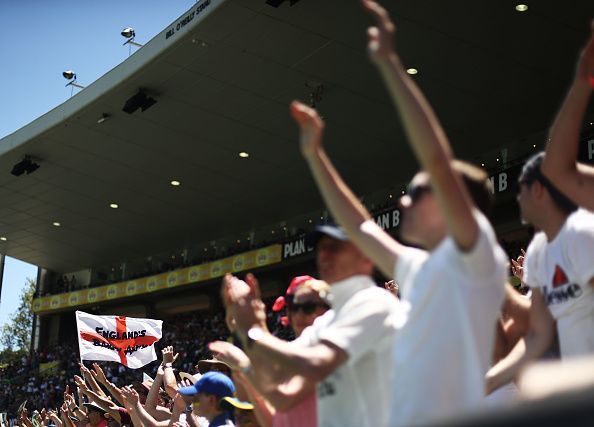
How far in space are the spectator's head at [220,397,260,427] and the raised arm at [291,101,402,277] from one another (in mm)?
1590

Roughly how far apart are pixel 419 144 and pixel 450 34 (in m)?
13.5

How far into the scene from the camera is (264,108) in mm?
18703

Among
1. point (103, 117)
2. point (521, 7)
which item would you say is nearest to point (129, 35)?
point (103, 117)

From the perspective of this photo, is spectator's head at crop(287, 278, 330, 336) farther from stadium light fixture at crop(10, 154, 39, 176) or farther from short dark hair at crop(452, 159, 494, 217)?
stadium light fixture at crop(10, 154, 39, 176)

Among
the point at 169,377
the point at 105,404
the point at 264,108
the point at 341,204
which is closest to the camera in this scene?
the point at 341,204

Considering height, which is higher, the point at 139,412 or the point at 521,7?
the point at 521,7

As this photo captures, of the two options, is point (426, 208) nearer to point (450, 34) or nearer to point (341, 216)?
point (341, 216)

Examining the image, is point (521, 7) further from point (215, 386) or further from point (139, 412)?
point (215, 386)

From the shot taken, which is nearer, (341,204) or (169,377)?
→ (341,204)

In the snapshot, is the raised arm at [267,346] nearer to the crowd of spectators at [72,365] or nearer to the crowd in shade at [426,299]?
the crowd in shade at [426,299]

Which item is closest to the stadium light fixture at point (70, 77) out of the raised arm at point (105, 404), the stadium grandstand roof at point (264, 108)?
the stadium grandstand roof at point (264, 108)

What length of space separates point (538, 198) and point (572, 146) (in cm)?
21

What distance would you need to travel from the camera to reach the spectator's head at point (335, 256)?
2.57 m

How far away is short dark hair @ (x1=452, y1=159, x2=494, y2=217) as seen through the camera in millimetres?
2238
